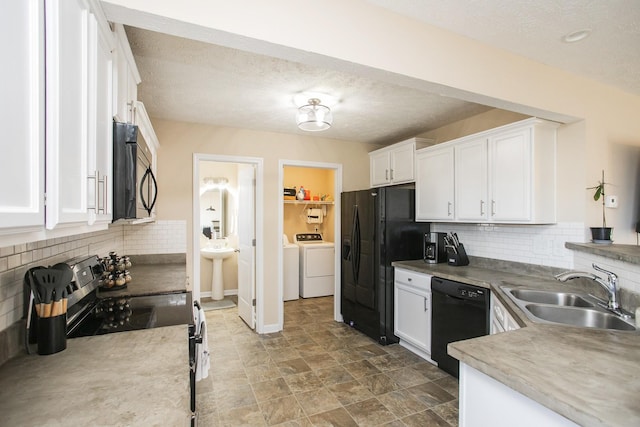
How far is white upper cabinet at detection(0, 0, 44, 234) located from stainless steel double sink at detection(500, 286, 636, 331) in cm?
203

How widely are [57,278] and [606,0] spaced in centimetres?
276

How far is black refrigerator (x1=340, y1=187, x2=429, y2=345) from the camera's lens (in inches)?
136

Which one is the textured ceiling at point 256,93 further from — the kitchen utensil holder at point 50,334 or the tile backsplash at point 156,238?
the kitchen utensil holder at point 50,334

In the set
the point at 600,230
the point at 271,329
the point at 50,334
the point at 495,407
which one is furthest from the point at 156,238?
the point at 600,230

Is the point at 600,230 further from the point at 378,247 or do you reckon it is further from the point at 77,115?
the point at 77,115

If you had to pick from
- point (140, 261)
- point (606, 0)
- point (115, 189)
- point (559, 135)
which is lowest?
point (140, 261)

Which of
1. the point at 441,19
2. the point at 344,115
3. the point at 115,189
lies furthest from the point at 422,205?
the point at 115,189

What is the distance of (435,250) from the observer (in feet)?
11.0

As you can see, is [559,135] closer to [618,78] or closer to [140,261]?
[618,78]

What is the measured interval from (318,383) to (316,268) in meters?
2.75

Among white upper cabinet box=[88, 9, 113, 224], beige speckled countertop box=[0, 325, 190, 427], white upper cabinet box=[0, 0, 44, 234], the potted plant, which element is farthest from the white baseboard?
white upper cabinet box=[0, 0, 44, 234]

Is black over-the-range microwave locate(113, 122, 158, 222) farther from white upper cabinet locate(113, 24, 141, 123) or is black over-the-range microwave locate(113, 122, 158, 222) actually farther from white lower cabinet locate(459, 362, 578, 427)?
white lower cabinet locate(459, 362, 578, 427)

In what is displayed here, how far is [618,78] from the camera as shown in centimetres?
238

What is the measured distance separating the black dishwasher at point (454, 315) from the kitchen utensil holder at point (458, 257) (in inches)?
17.7
